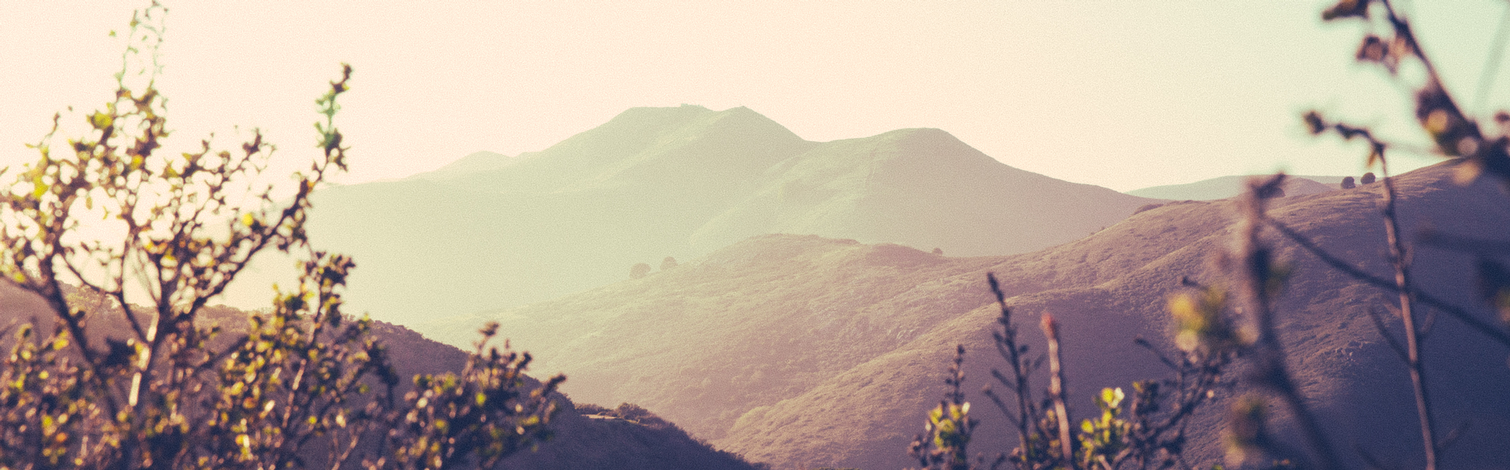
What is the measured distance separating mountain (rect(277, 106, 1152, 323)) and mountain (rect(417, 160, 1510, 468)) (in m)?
53.6

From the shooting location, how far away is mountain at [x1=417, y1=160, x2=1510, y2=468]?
27.6 m

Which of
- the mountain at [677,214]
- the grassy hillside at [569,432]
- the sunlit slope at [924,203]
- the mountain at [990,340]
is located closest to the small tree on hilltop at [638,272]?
the mountain at [990,340]

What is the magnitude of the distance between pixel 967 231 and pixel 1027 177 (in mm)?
24998

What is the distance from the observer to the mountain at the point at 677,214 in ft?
379

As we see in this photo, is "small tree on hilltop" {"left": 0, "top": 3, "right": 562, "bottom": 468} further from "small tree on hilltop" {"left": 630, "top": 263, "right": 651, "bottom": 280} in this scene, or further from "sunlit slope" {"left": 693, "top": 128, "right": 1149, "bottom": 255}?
"sunlit slope" {"left": 693, "top": 128, "right": 1149, "bottom": 255}

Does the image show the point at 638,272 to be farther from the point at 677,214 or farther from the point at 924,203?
the point at 677,214

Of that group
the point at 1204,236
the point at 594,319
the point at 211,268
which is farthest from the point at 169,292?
the point at 594,319

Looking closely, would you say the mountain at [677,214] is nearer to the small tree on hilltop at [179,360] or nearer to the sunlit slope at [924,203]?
the sunlit slope at [924,203]

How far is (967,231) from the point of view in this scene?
111 meters

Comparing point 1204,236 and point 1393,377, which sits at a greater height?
point 1204,236

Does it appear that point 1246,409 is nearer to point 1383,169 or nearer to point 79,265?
point 1383,169

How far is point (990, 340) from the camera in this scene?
124 feet

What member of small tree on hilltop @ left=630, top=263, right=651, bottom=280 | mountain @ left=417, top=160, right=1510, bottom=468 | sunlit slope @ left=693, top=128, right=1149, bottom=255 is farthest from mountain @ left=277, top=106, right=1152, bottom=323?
mountain @ left=417, top=160, right=1510, bottom=468

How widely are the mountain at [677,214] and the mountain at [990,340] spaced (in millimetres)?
53597
